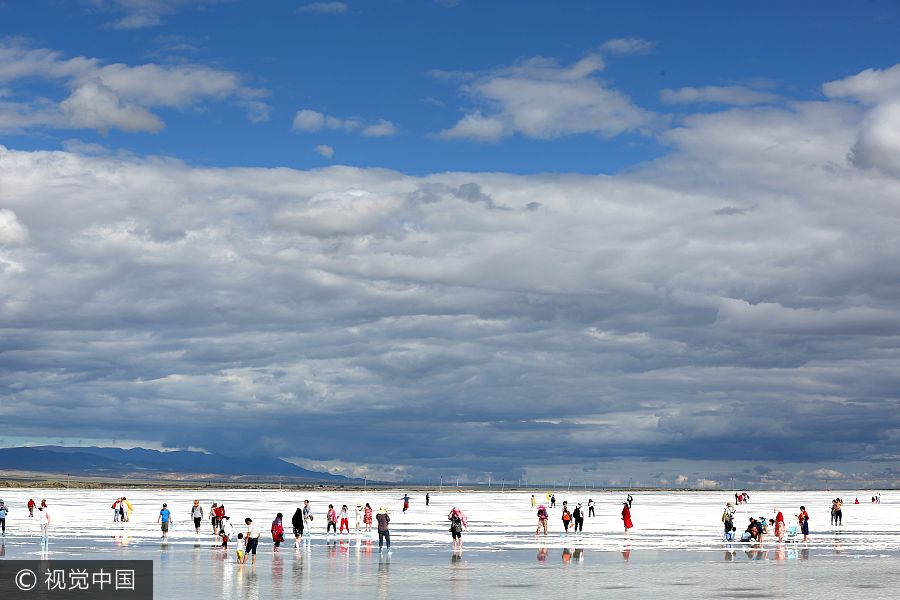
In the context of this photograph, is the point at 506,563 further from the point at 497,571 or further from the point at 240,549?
the point at 240,549

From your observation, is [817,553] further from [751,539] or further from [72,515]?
[72,515]

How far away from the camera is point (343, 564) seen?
45.3 m

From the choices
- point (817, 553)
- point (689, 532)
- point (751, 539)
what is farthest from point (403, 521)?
point (817, 553)

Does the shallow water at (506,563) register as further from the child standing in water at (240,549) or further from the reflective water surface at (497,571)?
the child standing in water at (240,549)

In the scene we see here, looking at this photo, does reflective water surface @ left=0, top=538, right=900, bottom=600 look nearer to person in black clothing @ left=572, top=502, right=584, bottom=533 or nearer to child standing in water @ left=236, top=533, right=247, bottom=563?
child standing in water @ left=236, top=533, right=247, bottom=563

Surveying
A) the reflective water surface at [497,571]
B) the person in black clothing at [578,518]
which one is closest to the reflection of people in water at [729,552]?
the reflective water surface at [497,571]

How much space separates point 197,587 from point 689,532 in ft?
144

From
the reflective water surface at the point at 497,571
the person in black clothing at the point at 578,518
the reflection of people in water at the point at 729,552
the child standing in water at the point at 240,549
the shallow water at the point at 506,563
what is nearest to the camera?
the reflective water surface at the point at 497,571

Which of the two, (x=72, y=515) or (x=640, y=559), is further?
(x=72, y=515)

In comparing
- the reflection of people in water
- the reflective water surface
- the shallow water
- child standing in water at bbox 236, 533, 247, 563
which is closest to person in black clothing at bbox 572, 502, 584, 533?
the shallow water

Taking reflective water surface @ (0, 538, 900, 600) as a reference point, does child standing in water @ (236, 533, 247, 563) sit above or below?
above

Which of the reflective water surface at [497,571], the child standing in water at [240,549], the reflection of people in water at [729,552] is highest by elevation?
the child standing in water at [240,549]

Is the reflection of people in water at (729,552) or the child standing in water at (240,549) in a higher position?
the child standing in water at (240,549)

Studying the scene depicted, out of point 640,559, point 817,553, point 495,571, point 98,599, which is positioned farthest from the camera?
point 817,553
